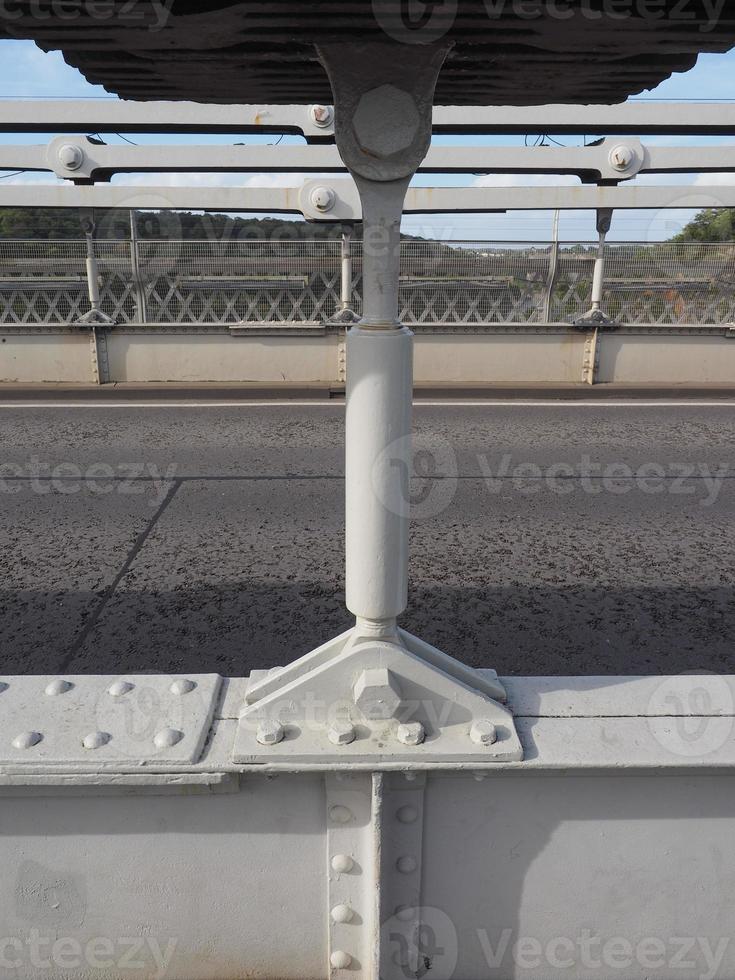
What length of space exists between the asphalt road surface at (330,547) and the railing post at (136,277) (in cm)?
360

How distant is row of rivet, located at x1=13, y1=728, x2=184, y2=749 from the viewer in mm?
1605

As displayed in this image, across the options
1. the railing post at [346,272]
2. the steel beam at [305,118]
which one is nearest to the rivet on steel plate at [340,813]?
the steel beam at [305,118]

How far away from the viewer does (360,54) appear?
4.79ft

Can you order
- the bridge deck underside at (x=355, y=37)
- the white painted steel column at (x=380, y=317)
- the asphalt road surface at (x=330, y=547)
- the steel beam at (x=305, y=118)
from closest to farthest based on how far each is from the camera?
the bridge deck underside at (x=355, y=37) < the white painted steel column at (x=380, y=317) < the asphalt road surface at (x=330, y=547) < the steel beam at (x=305, y=118)

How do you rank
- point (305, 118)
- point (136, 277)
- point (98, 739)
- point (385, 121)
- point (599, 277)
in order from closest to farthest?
point (385, 121)
point (98, 739)
point (305, 118)
point (599, 277)
point (136, 277)

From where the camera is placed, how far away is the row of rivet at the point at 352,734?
1600 millimetres

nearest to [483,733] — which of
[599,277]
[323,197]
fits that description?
[323,197]

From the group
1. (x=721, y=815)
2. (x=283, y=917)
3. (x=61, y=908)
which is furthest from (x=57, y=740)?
(x=721, y=815)

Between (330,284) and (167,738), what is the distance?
453 inches

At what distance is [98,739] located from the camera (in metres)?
1.62

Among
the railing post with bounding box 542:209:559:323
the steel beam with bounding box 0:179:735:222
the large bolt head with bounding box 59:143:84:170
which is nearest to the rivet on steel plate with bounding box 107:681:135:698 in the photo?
the steel beam with bounding box 0:179:735:222

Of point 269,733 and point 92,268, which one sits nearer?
point 269,733

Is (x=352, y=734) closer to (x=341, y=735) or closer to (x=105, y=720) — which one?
(x=341, y=735)

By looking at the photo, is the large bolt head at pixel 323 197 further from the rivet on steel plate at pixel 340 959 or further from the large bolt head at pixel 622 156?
the rivet on steel plate at pixel 340 959
